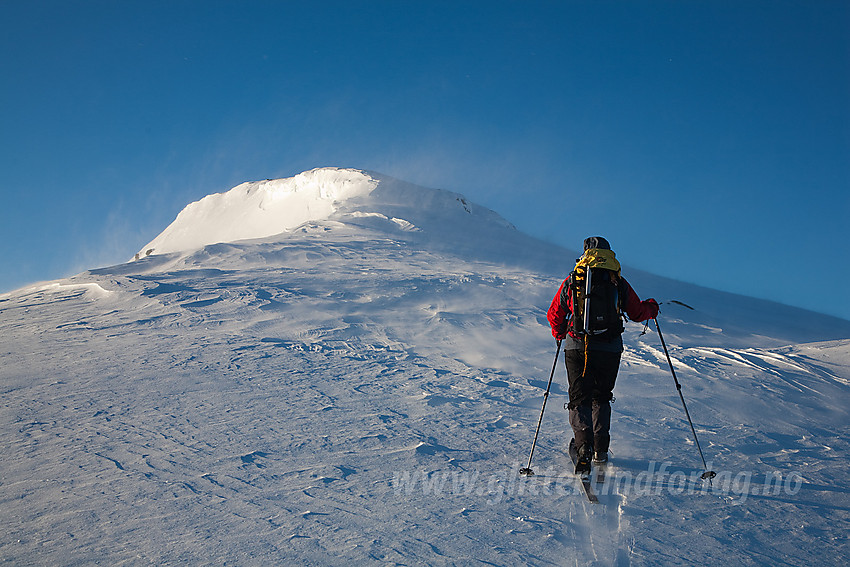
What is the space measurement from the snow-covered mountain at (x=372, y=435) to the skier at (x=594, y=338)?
405 millimetres

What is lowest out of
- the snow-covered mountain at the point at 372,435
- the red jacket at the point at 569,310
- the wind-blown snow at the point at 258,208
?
the snow-covered mountain at the point at 372,435

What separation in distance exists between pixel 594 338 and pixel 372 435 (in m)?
2.23

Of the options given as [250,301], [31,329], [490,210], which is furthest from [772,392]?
[490,210]

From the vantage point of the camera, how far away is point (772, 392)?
727 centimetres

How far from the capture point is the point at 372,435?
196 inches

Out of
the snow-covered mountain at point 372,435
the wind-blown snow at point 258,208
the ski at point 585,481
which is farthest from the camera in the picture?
Answer: the wind-blown snow at point 258,208

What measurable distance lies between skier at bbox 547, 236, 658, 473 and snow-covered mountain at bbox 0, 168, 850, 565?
0.41 metres

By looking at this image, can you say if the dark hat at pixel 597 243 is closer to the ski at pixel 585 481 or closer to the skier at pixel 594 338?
the skier at pixel 594 338

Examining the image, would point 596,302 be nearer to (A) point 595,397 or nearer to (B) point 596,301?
(B) point 596,301

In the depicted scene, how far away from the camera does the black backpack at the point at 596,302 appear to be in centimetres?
428

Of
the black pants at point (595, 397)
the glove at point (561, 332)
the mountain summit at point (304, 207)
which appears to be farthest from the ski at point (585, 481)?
the mountain summit at point (304, 207)

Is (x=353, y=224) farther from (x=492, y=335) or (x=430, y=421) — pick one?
(x=430, y=421)

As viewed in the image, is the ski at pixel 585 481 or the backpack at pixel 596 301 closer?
the ski at pixel 585 481

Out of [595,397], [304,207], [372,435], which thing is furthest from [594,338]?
[304,207]
